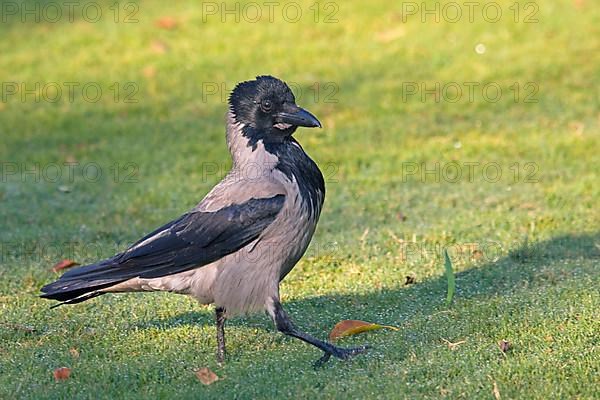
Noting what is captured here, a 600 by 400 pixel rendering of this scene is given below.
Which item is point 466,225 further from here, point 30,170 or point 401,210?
point 30,170

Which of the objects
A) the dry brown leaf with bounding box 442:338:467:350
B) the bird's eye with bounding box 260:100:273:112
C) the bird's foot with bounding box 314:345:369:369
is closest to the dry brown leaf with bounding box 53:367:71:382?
the bird's foot with bounding box 314:345:369:369

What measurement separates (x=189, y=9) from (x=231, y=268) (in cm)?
819

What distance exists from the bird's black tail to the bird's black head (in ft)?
3.45

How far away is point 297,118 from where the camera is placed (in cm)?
536

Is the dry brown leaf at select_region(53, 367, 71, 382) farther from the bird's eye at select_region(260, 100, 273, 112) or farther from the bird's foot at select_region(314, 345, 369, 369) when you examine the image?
the bird's eye at select_region(260, 100, 273, 112)

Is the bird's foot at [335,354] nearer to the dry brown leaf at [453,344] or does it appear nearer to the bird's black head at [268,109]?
the dry brown leaf at [453,344]


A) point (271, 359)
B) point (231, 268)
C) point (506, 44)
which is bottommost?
point (271, 359)

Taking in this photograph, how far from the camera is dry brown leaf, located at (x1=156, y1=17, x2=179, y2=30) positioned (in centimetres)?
1250

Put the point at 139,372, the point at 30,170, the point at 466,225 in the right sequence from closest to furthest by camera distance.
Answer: the point at 139,372 < the point at 466,225 < the point at 30,170

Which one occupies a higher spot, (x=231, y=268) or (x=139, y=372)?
(x=231, y=268)

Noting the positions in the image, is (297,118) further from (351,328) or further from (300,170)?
(351,328)

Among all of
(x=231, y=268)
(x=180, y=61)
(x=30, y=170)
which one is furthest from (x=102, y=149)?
(x=231, y=268)

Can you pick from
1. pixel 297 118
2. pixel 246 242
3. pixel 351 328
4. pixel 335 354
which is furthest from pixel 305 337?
pixel 297 118

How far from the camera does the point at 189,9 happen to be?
42.2ft
